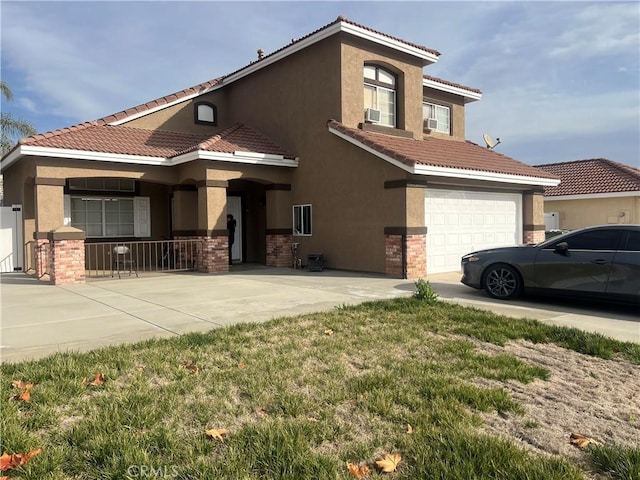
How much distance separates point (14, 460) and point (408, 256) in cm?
1056

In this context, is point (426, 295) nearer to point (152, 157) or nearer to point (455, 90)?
point (152, 157)

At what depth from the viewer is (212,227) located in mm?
14492

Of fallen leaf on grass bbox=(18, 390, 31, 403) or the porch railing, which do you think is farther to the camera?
the porch railing

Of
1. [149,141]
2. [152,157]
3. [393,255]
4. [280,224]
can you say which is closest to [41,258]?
[152,157]

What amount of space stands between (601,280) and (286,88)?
11.9 metres

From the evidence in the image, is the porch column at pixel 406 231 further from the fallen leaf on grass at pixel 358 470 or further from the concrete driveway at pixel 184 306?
the fallen leaf on grass at pixel 358 470

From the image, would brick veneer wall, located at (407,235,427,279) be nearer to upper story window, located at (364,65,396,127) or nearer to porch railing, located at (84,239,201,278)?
upper story window, located at (364,65,396,127)

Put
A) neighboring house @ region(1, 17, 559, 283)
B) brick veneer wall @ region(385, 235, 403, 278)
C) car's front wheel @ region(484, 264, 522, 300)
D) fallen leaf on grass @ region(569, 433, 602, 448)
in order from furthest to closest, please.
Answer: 1. neighboring house @ region(1, 17, 559, 283)
2. brick veneer wall @ region(385, 235, 403, 278)
3. car's front wheel @ region(484, 264, 522, 300)
4. fallen leaf on grass @ region(569, 433, 602, 448)

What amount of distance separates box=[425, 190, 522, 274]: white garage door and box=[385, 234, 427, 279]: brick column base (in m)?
0.67

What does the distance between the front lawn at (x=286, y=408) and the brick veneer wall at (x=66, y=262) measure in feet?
25.2

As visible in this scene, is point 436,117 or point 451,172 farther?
point 436,117

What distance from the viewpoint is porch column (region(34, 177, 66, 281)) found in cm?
1322

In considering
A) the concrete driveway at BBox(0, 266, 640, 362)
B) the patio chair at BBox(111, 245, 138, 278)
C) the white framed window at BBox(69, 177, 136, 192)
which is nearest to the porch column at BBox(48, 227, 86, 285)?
the concrete driveway at BBox(0, 266, 640, 362)

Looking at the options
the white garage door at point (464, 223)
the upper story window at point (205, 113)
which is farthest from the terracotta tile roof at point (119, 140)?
the white garage door at point (464, 223)
